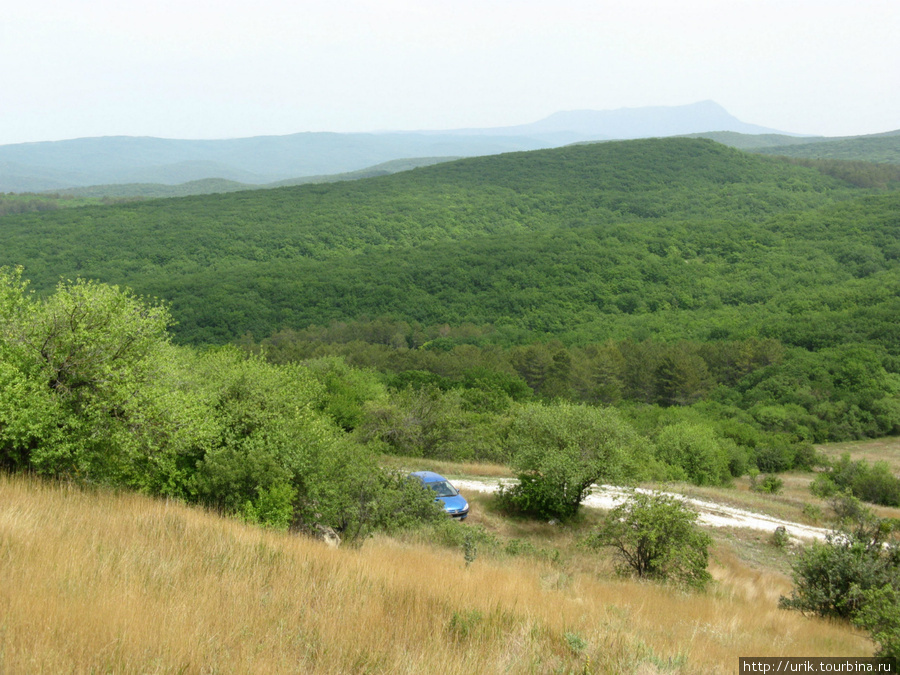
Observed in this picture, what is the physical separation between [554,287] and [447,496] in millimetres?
92266

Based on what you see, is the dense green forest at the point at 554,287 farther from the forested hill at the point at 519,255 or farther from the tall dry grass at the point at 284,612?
the tall dry grass at the point at 284,612

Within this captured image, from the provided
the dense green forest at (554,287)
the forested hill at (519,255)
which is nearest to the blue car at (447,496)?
the dense green forest at (554,287)

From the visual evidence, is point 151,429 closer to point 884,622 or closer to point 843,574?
point 884,622

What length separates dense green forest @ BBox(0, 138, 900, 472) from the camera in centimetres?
4478

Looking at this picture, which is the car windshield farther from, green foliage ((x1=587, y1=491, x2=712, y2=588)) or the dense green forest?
the dense green forest

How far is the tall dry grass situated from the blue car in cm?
672

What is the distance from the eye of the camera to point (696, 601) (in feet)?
27.7

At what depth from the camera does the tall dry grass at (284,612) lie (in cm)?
363

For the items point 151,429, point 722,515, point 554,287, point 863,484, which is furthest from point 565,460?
point 554,287

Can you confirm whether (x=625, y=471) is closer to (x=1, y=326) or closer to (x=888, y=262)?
(x=1, y=326)

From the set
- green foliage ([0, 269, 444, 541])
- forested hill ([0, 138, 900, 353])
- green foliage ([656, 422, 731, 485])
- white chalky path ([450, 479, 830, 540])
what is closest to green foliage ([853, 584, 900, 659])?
green foliage ([0, 269, 444, 541])

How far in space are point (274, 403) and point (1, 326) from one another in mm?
4999

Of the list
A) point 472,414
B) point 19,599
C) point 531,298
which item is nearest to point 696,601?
point 19,599

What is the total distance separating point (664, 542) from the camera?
1069 centimetres
